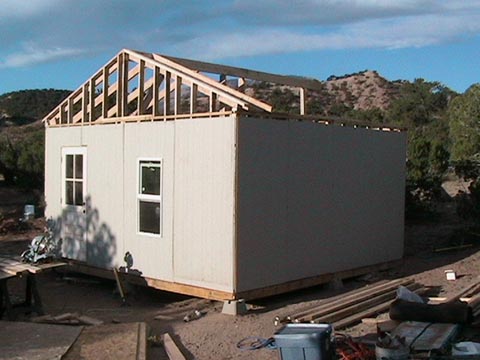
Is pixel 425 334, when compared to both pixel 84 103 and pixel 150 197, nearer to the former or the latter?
pixel 150 197

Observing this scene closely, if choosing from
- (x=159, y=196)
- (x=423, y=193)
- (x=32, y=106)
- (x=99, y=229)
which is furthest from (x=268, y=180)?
(x=32, y=106)

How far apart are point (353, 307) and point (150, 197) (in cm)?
365

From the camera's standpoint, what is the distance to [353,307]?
9.11 m

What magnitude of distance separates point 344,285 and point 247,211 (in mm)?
2906

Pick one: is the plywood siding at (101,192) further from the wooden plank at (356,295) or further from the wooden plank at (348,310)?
the wooden plank at (348,310)

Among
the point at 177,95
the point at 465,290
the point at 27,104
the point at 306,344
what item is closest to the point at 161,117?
the point at 177,95

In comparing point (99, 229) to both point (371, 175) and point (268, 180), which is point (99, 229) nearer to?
point (268, 180)

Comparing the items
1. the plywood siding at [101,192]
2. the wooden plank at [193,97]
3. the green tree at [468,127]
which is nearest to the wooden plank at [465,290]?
the wooden plank at [193,97]

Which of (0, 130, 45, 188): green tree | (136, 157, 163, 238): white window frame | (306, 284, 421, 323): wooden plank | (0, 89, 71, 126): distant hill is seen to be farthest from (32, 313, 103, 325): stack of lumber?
(0, 89, 71, 126): distant hill

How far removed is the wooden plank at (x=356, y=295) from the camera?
29.1 feet

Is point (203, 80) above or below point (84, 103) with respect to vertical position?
above

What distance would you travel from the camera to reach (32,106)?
55719 mm

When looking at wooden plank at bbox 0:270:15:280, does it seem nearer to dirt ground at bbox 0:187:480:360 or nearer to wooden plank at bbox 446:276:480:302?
dirt ground at bbox 0:187:480:360

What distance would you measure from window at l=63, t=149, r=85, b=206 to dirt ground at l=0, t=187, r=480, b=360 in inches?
60.2
